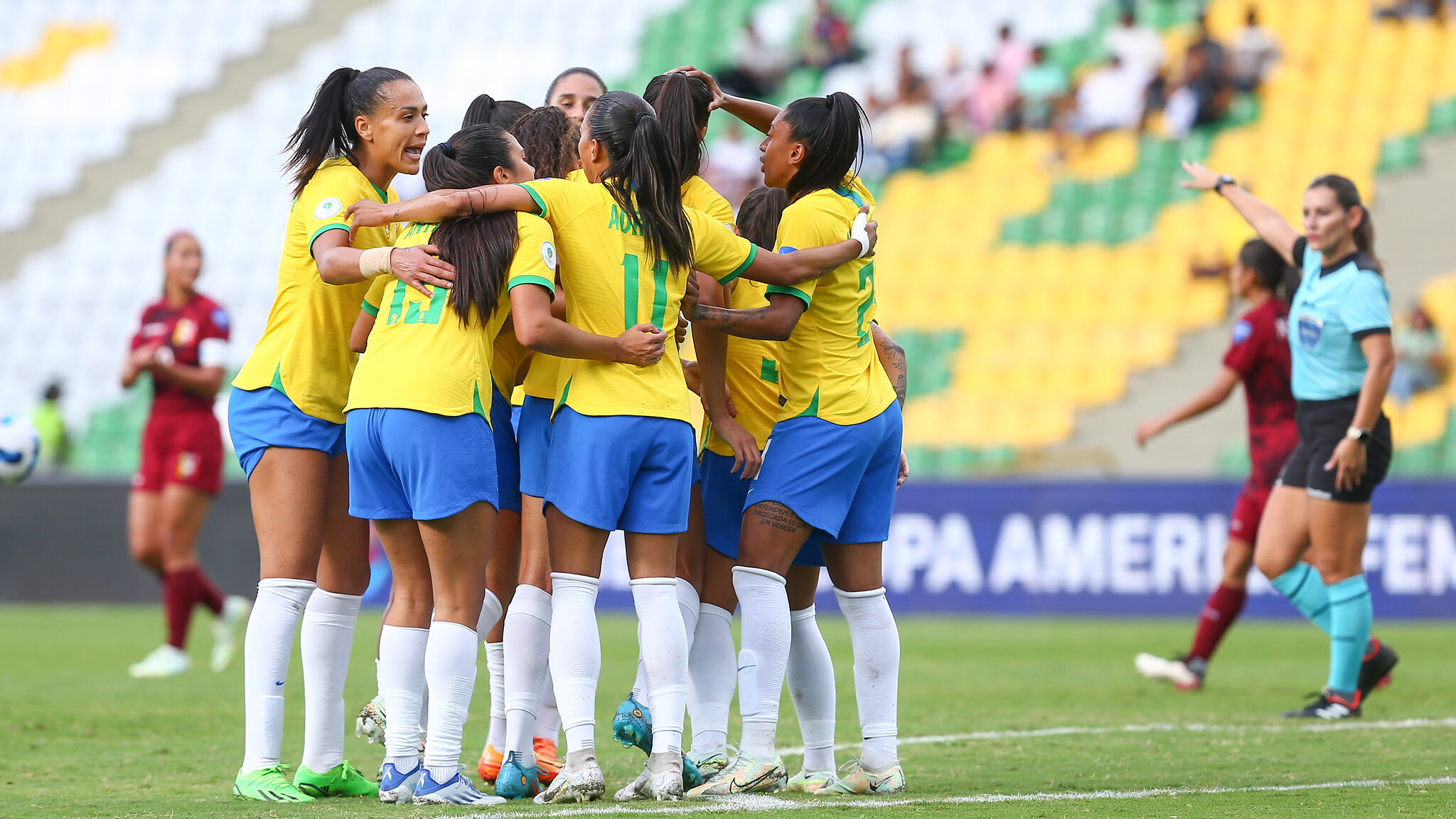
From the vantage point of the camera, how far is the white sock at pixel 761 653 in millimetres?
4715

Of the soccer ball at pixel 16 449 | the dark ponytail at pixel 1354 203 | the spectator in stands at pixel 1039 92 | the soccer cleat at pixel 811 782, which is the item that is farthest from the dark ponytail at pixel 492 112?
the spectator in stands at pixel 1039 92

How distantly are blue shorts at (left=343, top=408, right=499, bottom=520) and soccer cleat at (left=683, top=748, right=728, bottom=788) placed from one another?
41.3 inches

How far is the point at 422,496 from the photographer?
14.2ft

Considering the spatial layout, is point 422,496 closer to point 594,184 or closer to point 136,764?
point 594,184

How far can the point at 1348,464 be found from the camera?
21.4ft

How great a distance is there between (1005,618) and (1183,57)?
745 centimetres

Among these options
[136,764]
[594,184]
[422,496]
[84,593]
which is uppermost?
[594,184]

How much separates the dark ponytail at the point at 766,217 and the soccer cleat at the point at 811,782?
1.66 metres

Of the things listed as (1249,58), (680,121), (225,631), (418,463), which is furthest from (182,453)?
(1249,58)

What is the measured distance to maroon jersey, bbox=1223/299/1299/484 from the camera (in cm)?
793

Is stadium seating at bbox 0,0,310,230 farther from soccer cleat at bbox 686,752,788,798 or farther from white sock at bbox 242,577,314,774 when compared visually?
soccer cleat at bbox 686,752,788,798

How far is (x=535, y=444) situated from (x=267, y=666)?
1.04 metres

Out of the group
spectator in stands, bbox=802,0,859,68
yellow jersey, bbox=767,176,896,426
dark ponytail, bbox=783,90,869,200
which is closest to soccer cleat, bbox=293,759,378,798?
yellow jersey, bbox=767,176,896,426

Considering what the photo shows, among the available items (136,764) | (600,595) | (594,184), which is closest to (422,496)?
(594,184)
